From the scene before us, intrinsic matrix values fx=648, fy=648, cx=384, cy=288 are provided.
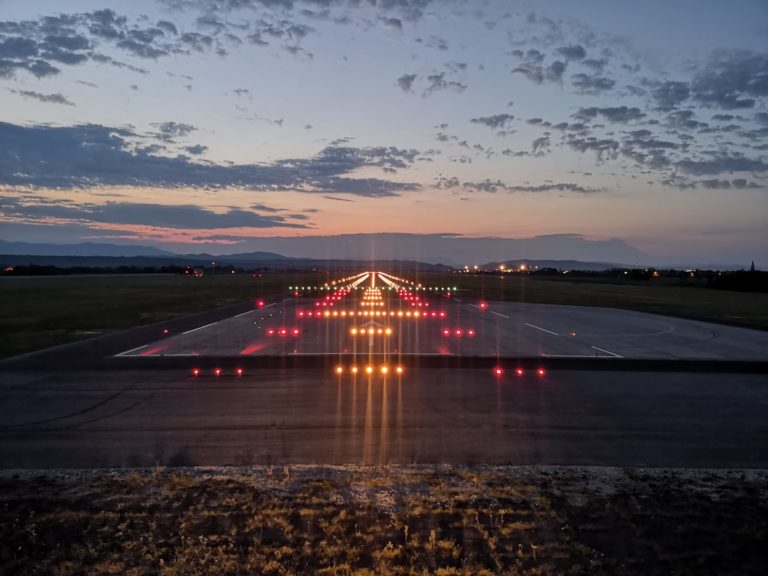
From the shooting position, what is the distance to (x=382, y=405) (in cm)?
1420

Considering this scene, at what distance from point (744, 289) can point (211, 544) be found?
269 feet

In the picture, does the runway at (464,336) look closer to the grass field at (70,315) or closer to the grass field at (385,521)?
the grass field at (70,315)

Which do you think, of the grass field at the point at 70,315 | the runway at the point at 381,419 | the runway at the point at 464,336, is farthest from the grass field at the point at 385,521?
the grass field at the point at 70,315

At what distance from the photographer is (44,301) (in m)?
48.7

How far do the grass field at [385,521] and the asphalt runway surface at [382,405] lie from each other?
0.98 m

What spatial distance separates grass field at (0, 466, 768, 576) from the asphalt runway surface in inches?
38.6

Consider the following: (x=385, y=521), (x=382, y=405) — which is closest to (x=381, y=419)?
(x=382, y=405)

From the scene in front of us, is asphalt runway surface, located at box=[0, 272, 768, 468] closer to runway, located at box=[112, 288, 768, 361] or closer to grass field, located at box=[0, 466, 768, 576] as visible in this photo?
runway, located at box=[112, 288, 768, 361]

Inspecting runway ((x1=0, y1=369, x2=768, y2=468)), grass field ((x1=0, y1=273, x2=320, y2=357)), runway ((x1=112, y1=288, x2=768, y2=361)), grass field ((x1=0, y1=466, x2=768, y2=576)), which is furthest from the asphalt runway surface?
grass field ((x1=0, y1=273, x2=320, y2=357))

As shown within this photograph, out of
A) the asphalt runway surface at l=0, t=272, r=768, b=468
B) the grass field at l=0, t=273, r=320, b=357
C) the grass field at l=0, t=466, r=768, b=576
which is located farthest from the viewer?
the grass field at l=0, t=273, r=320, b=357

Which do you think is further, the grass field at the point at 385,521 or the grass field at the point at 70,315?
the grass field at the point at 70,315

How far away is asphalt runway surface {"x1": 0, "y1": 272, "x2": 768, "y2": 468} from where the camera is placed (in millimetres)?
10766

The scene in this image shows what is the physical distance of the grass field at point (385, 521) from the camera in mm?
6664

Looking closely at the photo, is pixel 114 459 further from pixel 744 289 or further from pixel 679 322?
pixel 744 289
